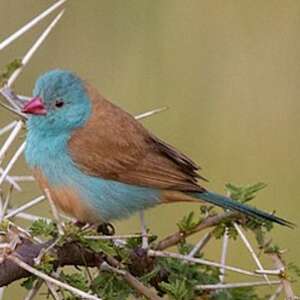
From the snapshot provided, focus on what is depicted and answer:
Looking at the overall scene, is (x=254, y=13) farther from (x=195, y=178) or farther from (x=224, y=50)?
(x=195, y=178)

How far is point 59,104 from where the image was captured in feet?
12.9

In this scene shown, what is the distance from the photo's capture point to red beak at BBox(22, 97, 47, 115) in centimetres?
361

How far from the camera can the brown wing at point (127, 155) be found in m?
3.77

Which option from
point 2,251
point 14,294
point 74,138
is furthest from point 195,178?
point 14,294

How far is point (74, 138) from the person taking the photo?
395cm

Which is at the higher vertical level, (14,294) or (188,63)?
(188,63)

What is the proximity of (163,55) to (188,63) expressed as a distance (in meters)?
0.15

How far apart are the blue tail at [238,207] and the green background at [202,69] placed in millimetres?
2224

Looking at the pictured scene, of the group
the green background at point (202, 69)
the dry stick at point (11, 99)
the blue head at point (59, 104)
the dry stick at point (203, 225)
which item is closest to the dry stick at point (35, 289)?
the dry stick at point (203, 225)

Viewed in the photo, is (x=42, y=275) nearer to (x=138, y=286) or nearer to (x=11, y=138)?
(x=138, y=286)

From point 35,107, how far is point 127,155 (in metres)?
0.33

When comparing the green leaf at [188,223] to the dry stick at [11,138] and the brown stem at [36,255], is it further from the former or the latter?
the dry stick at [11,138]

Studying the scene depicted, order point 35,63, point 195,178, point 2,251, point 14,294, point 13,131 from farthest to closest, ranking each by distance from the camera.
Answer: point 35,63 < point 14,294 < point 195,178 < point 13,131 < point 2,251

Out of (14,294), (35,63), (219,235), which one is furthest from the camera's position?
(35,63)
